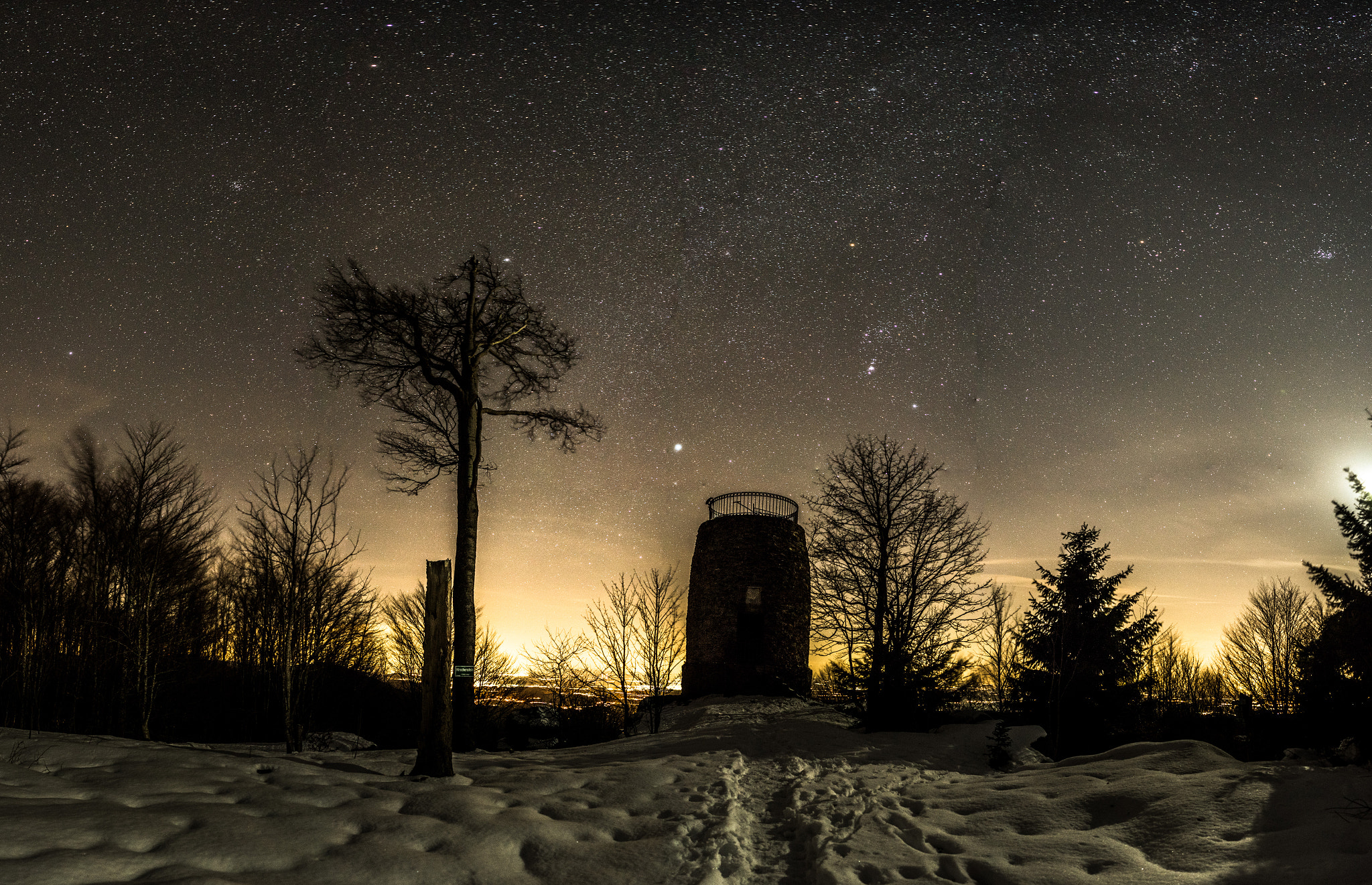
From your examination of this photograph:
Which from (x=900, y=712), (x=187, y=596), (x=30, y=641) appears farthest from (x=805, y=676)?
(x=30, y=641)

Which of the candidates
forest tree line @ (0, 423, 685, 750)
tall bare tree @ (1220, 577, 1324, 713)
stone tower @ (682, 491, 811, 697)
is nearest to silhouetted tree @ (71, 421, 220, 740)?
forest tree line @ (0, 423, 685, 750)

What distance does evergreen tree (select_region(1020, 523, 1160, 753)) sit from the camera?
16.2 meters

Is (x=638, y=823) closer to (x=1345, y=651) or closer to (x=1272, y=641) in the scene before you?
(x=1345, y=651)

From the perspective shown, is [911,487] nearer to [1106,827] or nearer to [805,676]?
[805,676]

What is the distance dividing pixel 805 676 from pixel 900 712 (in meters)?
9.26

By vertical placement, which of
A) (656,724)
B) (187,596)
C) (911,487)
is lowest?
(656,724)

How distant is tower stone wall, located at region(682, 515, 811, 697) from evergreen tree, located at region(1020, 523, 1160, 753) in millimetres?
7801

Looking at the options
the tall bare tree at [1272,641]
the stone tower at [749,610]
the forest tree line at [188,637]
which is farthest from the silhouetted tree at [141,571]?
the tall bare tree at [1272,641]

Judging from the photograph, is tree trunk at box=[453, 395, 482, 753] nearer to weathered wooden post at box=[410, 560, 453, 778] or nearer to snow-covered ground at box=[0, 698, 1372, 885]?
snow-covered ground at box=[0, 698, 1372, 885]

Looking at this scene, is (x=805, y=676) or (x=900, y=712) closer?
(x=900, y=712)

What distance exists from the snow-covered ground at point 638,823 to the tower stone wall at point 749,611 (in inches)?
588

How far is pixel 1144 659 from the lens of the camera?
17109 millimetres

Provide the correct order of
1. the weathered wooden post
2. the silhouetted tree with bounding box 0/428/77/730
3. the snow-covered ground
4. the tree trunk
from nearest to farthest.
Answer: the snow-covered ground, the weathered wooden post, the tree trunk, the silhouetted tree with bounding box 0/428/77/730

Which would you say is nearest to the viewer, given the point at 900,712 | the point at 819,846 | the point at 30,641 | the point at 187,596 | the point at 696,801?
the point at 819,846
